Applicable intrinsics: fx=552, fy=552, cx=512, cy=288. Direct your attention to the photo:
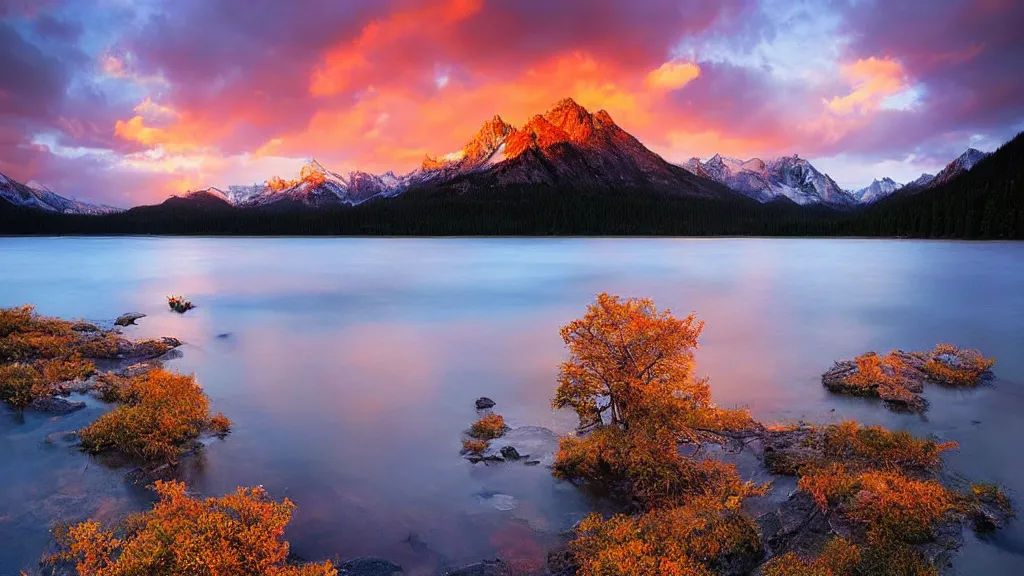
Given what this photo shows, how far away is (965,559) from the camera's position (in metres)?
9.12

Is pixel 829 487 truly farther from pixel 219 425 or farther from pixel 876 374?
pixel 219 425

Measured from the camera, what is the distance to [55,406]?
16.8 m

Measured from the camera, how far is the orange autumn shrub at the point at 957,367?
19453mm

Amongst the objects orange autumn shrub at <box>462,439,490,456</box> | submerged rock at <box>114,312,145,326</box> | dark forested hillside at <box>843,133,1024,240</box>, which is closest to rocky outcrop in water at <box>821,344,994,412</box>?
orange autumn shrub at <box>462,439,490,456</box>

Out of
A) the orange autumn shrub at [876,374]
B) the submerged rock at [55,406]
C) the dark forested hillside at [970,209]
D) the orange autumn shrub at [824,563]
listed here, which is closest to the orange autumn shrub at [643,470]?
the orange autumn shrub at [824,563]

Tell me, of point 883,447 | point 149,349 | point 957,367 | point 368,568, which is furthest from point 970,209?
point 368,568

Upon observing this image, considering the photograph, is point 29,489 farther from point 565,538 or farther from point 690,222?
point 690,222

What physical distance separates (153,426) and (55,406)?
17.7 ft

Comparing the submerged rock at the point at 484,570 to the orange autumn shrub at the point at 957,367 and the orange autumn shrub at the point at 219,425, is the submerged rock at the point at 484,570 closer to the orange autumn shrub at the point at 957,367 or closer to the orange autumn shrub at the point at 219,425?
the orange autumn shrub at the point at 219,425

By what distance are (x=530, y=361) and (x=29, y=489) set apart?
17273 mm

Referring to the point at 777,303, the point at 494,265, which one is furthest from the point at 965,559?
the point at 494,265

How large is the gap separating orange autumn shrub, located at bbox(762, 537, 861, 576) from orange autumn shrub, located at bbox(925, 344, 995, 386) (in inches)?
575

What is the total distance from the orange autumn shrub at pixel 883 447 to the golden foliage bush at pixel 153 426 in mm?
15982

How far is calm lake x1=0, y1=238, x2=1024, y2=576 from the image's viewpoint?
10945 millimetres
